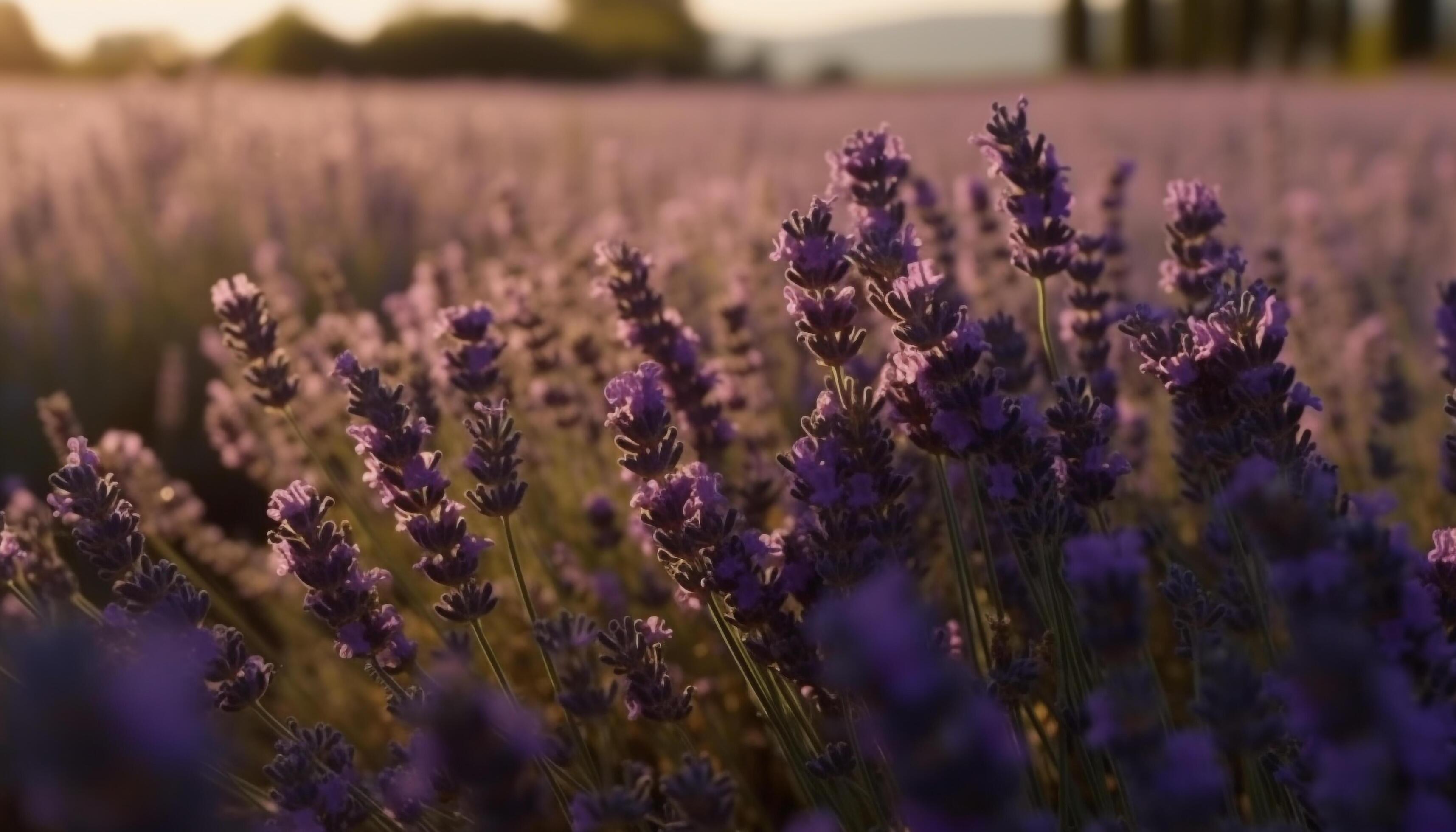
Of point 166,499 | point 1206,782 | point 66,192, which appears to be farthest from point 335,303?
point 66,192

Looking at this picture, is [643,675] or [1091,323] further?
[1091,323]

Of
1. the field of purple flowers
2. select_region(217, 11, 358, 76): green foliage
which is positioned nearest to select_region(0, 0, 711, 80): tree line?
select_region(217, 11, 358, 76): green foliage

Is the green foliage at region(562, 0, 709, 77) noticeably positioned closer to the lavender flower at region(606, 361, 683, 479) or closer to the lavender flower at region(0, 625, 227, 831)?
the lavender flower at region(606, 361, 683, 479)

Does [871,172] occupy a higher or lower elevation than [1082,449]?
higher

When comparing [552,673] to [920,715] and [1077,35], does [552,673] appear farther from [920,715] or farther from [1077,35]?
[1077,35]

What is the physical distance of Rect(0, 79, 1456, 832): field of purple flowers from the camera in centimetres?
70

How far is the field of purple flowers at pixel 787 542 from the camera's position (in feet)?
2.31

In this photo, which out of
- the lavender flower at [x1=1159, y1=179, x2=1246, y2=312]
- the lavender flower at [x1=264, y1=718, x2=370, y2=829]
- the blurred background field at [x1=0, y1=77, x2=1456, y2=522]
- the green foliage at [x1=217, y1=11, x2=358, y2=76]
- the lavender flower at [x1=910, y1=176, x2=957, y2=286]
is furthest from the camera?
the green foliage at [x1=217, y1=11, x2=358, y2=76]

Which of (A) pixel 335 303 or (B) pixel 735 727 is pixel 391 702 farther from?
(A) pixel 335 303

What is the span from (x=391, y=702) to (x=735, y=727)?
97cm

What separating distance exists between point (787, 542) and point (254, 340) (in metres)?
0.79

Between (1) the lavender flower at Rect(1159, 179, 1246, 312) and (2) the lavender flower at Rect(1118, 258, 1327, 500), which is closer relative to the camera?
(2) the lavender flower at Rect(1118, 258, 1327, 500)

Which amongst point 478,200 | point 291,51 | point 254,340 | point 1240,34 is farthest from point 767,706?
point 291,51

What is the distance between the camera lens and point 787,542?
1.38 metres
